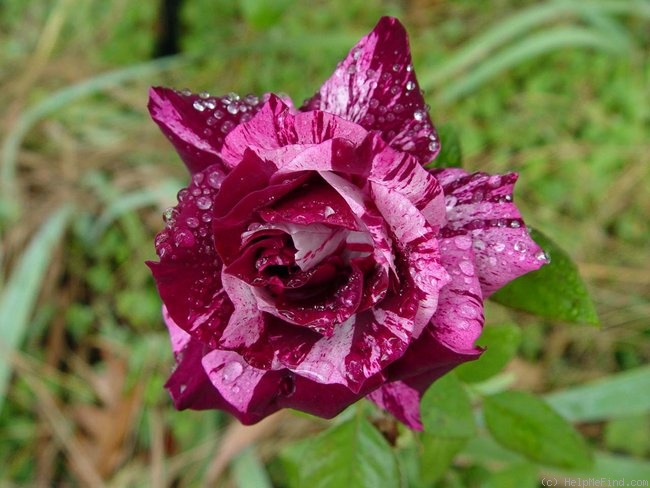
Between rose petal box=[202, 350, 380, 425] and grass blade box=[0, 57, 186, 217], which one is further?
grass blade box=[0, 57, 186, 217]

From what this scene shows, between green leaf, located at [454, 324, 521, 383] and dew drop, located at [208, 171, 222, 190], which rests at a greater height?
dew drop, located at [208, 171, 222, 190]

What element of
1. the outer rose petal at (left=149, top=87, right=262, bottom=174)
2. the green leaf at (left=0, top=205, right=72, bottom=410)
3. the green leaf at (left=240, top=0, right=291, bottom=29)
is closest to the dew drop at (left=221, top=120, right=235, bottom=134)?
the outer rose petal at (left=149, top=87, right=262, bottom=174)

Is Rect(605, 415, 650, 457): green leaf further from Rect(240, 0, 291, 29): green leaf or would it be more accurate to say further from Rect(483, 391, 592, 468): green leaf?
Rect(240, 0, 291, 29): green leaf

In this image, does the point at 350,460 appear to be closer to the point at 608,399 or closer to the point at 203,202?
the point at 203,202

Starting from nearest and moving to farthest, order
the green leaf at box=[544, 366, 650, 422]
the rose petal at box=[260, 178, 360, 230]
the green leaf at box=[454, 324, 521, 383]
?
the rose petal at box=[260, 178, 360, 230] < the green leaf at box=[454, 324, 521, 383] < the green leaf at box=[544, 366, 650, 422]

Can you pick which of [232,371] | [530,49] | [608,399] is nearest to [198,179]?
[232,371]

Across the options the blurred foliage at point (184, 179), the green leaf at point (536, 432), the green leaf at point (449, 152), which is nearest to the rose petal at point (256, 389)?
the green leaf at point (449, 152)

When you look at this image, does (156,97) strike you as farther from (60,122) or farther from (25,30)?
(25,30)

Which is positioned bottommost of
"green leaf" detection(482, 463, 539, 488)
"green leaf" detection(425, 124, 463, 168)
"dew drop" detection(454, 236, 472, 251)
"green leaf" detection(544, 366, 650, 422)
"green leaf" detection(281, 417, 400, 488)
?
"green leaf" detection(544, 366, 650, 422)
